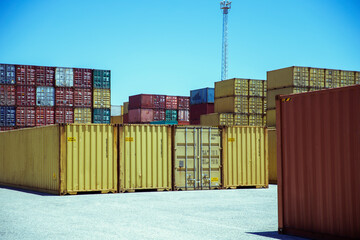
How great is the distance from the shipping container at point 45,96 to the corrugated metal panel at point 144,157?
1252 centimetres

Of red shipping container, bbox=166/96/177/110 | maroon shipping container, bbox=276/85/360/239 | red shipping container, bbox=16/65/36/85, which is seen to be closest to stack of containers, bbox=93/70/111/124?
red shipping container, bbox=16/65/36/85

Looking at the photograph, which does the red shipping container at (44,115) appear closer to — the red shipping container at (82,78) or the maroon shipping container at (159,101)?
the red shipping container at (82,78)

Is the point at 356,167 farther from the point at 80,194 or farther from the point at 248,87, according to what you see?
the point at 248,87

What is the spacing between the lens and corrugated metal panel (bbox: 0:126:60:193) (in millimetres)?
18516

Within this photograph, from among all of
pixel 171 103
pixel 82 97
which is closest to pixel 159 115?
pixel 171 103

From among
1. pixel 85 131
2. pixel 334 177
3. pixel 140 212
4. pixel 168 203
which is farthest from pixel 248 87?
pixel 334 177

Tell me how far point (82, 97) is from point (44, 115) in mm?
2577

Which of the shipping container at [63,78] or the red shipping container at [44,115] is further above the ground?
the shipping container at [63,78]

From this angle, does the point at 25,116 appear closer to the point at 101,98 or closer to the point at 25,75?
the point at 25,75

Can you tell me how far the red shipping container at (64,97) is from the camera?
30156mm

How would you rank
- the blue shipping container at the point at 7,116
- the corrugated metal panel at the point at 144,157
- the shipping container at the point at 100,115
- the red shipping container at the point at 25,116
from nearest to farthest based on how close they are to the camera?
1. the corrugated metal panel at the point at 144,157
2. the blue shipping container at the point at 7,116
3. the red shipping container at the point at 25,116
4. the shipping container at the point at 100,115

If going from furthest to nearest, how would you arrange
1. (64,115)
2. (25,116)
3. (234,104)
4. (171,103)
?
(171,103), (234,104), (64,115), (25,116)

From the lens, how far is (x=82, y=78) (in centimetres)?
3075

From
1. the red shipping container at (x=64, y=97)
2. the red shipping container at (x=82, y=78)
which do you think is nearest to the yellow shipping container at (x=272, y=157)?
the red shipping container at (x=82, y=78)
